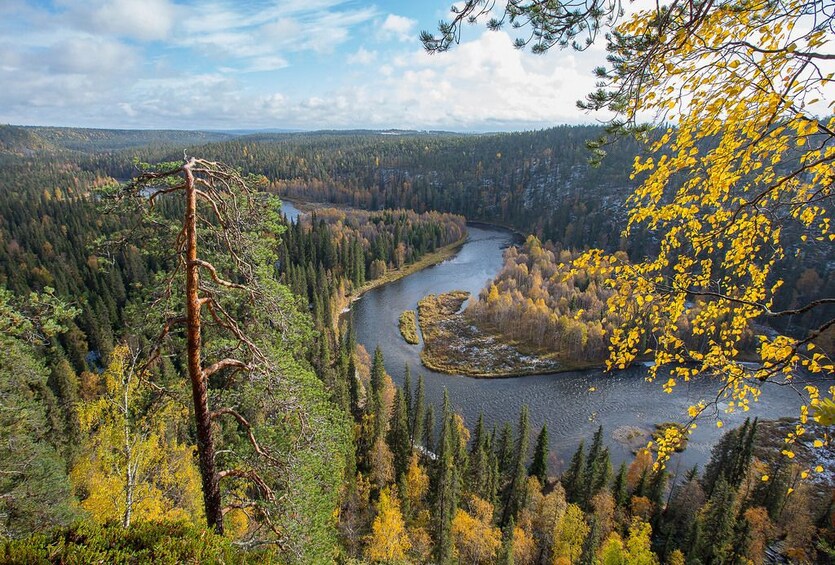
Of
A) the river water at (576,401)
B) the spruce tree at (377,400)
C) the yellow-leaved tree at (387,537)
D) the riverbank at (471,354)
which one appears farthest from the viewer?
the riverbank at (471,354)

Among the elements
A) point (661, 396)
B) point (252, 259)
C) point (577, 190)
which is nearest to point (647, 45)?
point (252, 259)

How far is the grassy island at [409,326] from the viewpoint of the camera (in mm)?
57675

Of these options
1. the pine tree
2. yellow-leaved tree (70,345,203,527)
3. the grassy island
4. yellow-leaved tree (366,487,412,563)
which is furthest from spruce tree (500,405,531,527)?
the grassy island

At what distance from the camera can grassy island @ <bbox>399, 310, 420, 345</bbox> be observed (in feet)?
189

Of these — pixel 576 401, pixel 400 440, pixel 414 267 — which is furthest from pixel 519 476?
pixel 414 267

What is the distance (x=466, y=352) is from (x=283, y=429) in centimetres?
4971

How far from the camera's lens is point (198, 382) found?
578 centimetres

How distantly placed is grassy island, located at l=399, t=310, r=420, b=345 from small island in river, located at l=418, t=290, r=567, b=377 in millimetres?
1164

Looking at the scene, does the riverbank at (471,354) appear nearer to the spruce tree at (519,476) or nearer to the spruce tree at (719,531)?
the spruce tree at (519,476)

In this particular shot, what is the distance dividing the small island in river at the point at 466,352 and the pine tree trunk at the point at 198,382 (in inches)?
1813

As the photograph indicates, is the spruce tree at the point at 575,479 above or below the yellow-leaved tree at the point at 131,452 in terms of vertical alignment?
below

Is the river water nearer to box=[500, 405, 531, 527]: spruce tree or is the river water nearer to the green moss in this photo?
box=[500, 405, 531, 527]: spruce tree

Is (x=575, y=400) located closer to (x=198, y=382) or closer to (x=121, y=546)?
(x=198, y=382)

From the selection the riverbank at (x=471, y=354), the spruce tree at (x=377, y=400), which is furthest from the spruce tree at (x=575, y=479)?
the riverbank at (x=471, y=354)
